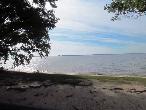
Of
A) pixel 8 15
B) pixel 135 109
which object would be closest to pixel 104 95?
pixel 135 109

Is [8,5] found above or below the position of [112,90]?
above

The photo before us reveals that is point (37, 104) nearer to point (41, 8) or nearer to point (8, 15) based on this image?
point (8, 15)

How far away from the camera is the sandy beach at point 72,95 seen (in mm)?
20753

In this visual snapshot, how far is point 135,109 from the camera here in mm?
19828

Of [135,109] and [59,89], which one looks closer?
[135,109]

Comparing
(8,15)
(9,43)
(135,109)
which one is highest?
(8,15)

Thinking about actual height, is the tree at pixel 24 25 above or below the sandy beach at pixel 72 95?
above

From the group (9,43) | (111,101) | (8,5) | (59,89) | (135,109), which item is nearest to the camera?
(135,109)

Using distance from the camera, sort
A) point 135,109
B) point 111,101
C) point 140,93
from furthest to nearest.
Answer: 1. point 140,93
2. point 111,101
3. point 135,109

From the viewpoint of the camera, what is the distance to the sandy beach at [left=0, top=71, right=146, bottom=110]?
20753 millimetres

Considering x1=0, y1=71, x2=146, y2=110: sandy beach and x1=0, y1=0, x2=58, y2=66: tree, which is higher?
x1=0, y1=0, x2=58, y2=66: tree

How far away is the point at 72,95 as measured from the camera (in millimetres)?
22953

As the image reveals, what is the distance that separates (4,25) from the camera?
2778 centimetres

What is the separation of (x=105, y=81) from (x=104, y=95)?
5816 millimetres
